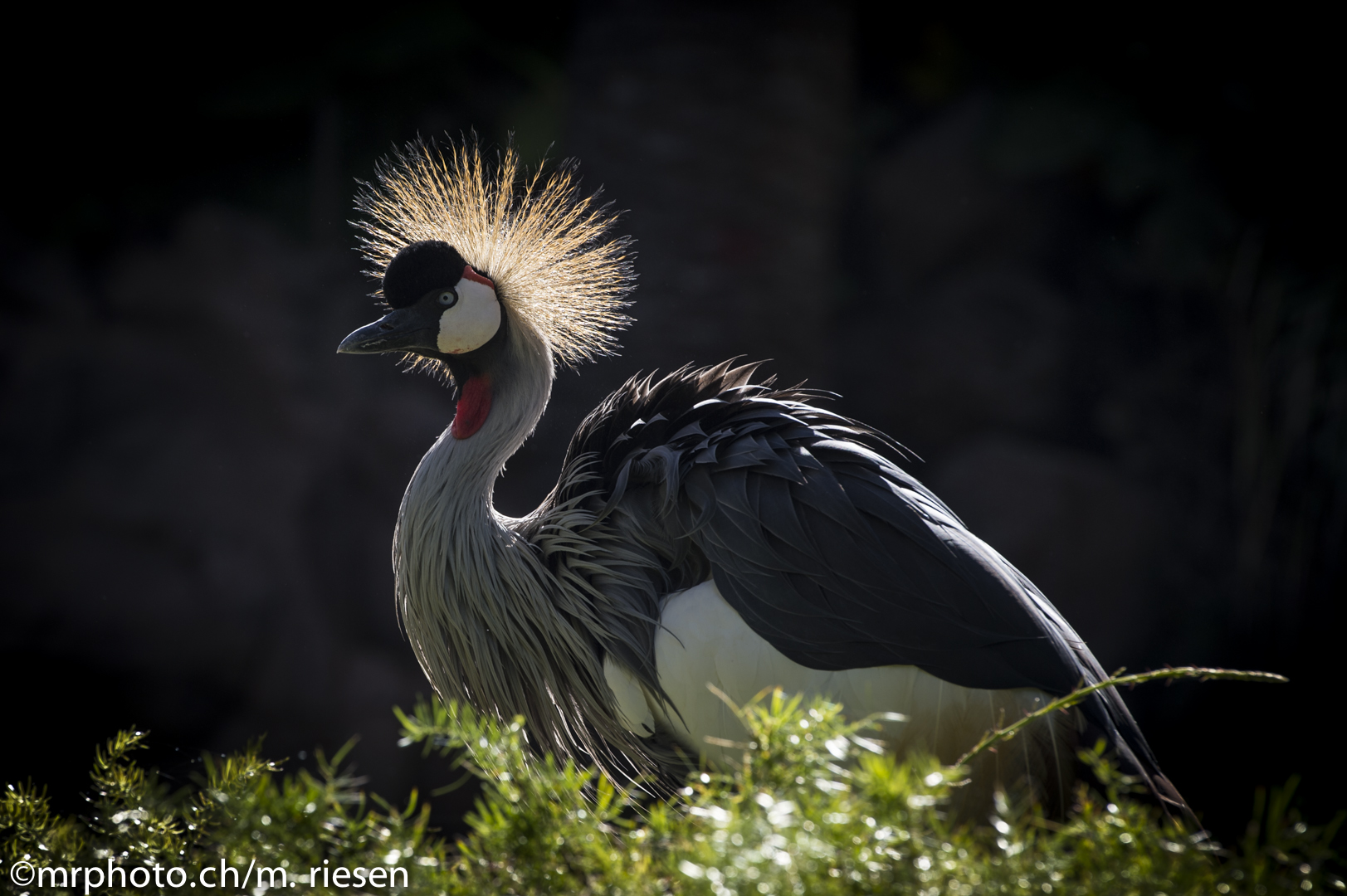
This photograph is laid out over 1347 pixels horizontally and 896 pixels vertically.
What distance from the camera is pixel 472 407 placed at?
1.35 m

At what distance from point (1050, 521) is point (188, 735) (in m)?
2.49

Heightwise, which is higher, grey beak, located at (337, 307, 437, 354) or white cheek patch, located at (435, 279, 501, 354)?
white cheek patch, located at (435, 279, 501, 354)

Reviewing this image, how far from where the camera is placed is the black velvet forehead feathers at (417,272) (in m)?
1.30

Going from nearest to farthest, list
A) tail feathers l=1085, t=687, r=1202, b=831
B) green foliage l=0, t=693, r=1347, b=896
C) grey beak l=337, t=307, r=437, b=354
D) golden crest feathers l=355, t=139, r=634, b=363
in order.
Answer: green foliage l=0, t=693, r=1347, b=896, tail feathers l=1085, t=687, r=1202, b=831, grey beak l=337, t=307, r=437, b=354, golden crest feathers l=355, t=139, r=634, b=363

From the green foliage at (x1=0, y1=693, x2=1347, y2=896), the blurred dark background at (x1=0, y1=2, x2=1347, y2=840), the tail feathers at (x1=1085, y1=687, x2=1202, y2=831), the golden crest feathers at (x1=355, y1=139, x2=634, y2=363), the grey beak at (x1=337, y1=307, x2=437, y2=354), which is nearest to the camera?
the green foliage at (x1=0, y1=693, x2=1347, y2=896)

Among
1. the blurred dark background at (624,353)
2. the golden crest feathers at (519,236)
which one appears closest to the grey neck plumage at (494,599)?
the golden crest feathers at (519,236)

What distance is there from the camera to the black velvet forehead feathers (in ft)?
4.26

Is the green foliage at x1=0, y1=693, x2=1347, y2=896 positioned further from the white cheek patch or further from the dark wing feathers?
the white cheek patch

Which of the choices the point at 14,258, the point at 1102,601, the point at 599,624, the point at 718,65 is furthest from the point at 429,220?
the point at 1102,601

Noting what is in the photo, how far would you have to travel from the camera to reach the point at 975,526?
2.96m

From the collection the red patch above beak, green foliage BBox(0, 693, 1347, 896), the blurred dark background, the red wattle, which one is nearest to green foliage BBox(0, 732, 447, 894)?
green foliage BBox(0, 693, 1347, 896)

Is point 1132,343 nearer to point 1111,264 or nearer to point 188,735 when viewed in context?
point 1111,264

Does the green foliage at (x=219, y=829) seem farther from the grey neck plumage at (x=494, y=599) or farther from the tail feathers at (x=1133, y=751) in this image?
the tail feathers at (x=1133, y=751)

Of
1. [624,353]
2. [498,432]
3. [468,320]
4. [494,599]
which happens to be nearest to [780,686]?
[494,599]
